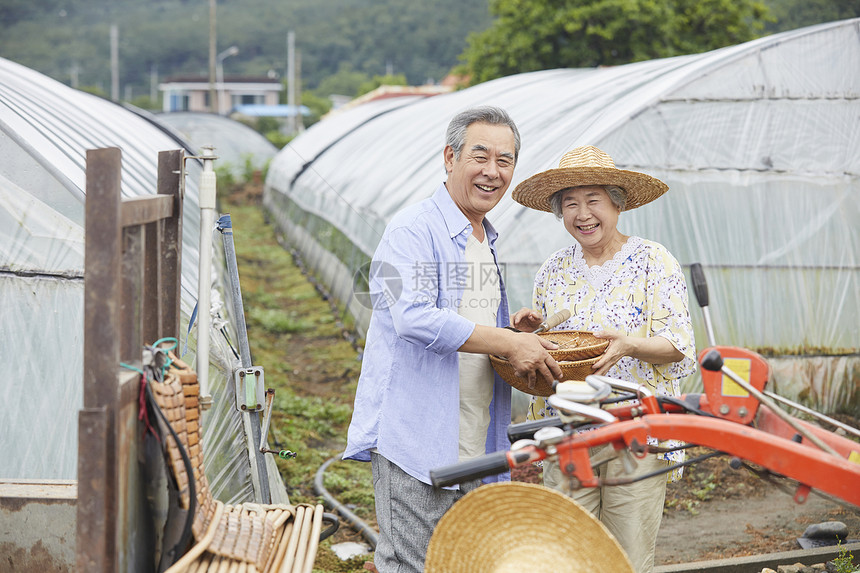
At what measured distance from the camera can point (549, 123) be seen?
661cm

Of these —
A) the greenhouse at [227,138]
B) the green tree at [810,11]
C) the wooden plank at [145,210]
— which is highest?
the green tree at [810,11]

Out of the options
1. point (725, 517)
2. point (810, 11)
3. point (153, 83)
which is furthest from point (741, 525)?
point (153, 83)

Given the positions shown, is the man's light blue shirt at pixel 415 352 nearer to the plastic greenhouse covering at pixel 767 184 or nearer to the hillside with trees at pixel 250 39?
the plastic greenhouse covering at pixel 767 184

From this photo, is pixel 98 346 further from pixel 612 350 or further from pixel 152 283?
pixel 612 350

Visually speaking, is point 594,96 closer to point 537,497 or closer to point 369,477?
point 369,477

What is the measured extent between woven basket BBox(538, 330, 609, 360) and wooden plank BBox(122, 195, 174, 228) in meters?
1.27

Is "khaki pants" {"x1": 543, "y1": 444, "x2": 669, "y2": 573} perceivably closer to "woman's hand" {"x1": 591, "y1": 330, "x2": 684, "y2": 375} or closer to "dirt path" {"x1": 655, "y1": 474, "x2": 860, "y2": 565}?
"woman's hand" {"x1": 591, "y1": 330, "x2": 684, "y2": 375}

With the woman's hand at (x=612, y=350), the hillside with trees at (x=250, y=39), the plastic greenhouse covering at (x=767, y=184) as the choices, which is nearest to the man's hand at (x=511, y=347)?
the woman's hand at (x=612, y=350)

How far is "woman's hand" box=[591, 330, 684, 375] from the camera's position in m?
2.61

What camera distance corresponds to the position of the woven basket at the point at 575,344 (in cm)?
259

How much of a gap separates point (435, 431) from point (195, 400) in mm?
773

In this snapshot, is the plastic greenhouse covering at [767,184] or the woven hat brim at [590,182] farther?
the plastic greenhouse covering at [767,184]

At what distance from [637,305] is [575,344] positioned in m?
0.26

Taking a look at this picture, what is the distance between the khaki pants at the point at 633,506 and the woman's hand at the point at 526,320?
1.69ft
